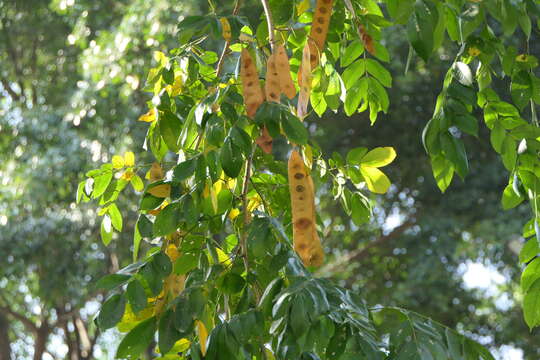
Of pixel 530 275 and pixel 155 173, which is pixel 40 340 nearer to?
pixel 155 173

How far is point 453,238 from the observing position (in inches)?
301

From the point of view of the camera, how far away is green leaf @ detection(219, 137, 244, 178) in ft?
3.85

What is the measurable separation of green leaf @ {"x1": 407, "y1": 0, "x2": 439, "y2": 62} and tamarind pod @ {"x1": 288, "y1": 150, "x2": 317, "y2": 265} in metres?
0.25

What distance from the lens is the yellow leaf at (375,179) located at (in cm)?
144

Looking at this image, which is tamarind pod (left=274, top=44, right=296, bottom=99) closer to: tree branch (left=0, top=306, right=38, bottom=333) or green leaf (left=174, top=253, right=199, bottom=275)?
green leaf (left=174, top=253, right=199, bottom=275)

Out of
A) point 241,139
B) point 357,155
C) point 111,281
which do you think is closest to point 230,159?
point 241,139

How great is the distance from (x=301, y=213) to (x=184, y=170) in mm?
184

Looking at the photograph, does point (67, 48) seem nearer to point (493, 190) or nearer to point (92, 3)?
point (92, 3)

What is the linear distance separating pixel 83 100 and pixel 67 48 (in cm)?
260

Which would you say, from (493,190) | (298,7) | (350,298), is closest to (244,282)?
(350,298)

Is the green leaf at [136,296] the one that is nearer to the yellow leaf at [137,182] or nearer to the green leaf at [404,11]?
the yellow leaf at [137,182]

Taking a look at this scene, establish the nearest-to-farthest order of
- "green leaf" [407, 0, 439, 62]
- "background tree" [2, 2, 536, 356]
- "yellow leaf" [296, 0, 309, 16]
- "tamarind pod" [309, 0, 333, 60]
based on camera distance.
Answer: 1. "green leaf" [407, 0, 439, 62]
2. "tamarind pod" [309, 0, 333, 60]
3. "yellow leaf" [296, 0, 309, 16]
4. "background tree" [2, 2, 536, 356]

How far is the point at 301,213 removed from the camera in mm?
1188

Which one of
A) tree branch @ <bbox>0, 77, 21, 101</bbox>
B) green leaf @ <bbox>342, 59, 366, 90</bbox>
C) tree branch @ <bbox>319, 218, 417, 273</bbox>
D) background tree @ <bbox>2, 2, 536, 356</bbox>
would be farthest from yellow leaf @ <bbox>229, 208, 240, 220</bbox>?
tree branch @ <bbox>0, 77, 21, 101</bbox>
